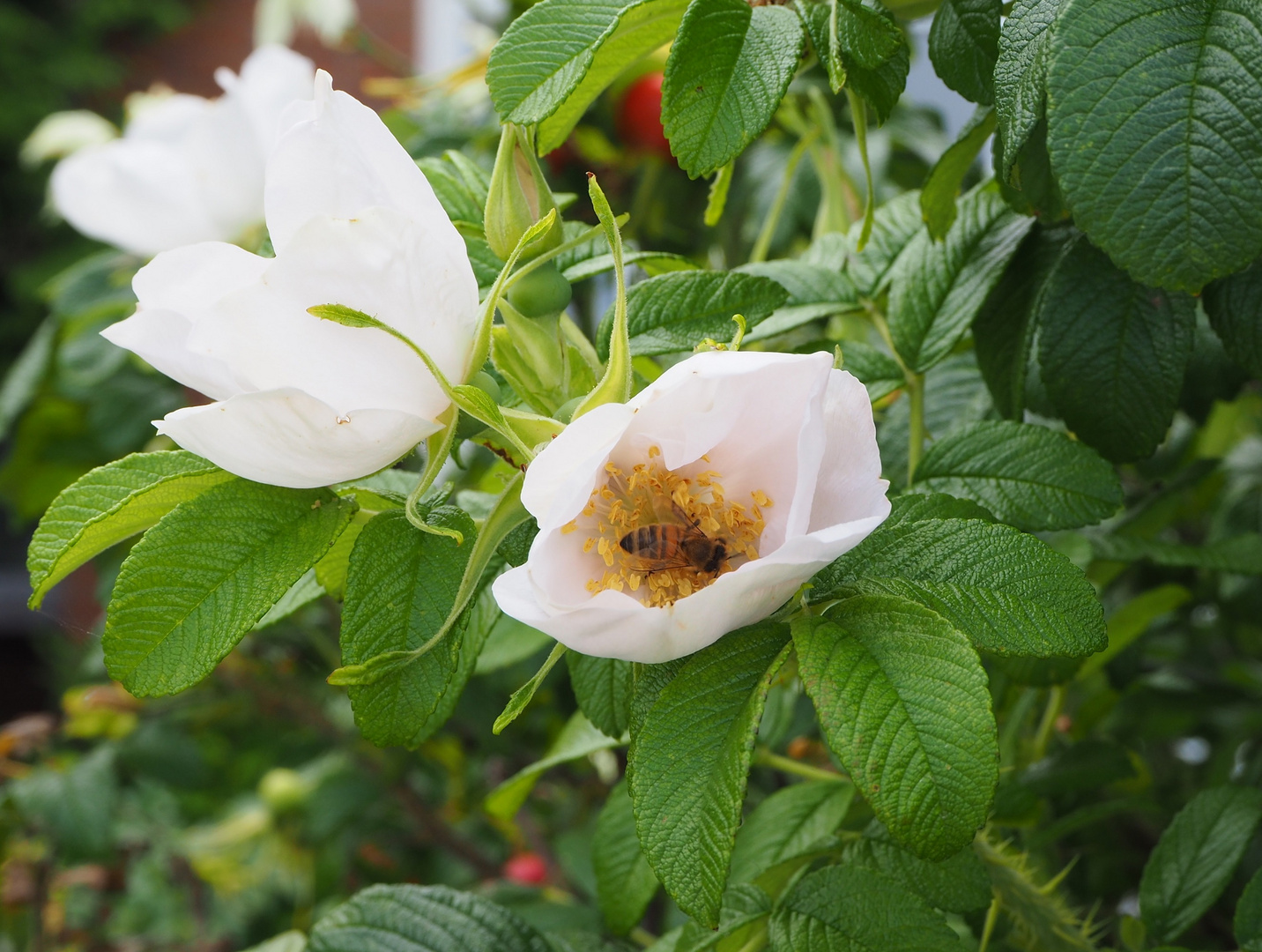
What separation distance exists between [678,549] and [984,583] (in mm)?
104

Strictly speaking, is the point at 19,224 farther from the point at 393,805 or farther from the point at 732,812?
the point at 732,812

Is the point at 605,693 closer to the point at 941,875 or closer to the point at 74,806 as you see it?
the point at 941,875

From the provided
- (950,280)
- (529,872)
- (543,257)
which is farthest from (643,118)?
(529,872)

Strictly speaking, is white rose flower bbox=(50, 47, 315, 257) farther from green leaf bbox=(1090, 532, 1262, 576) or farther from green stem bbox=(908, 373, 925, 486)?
green leaf bbox=(1090, 532, 1262, 576)

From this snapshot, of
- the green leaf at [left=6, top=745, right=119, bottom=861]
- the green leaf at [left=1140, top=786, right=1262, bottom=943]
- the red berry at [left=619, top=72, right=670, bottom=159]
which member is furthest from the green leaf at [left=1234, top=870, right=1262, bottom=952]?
the green leaf at [left=6, top=745, right=119, bottom=861]

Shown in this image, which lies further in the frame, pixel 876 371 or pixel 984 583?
pixel 876 371

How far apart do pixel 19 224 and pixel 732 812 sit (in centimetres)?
523

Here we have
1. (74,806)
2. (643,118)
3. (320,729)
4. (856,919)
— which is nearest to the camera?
(856,919)

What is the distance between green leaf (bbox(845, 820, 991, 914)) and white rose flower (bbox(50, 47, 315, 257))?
620mm

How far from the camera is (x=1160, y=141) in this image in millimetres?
349

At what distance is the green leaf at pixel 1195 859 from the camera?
526 millimetres

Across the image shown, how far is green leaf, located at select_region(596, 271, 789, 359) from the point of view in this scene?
1.40 ft

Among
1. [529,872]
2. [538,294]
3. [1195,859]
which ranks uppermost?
[538,294]

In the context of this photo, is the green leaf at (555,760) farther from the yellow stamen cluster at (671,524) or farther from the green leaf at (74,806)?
the green leaf at (74,806)
